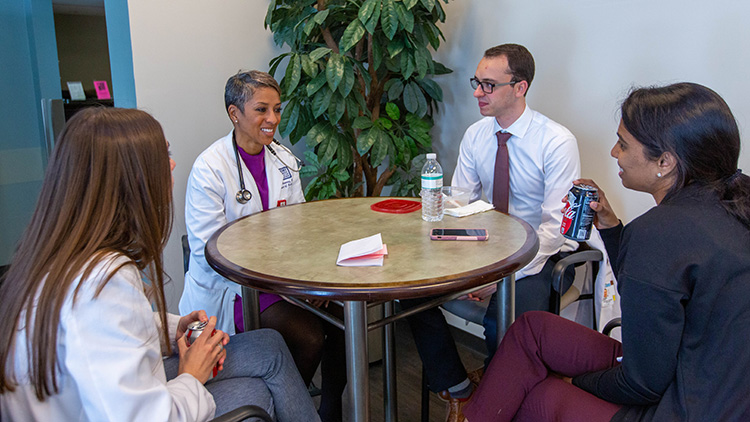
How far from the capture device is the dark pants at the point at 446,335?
81.8 inches

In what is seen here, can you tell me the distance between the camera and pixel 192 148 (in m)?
3.01

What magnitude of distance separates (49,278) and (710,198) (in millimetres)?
1368

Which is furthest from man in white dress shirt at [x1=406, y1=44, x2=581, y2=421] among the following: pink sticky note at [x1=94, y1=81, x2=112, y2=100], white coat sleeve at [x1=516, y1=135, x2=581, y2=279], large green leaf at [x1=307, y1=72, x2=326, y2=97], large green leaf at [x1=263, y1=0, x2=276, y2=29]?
pink sticky note at [x1=94, y1=81, x2=112, y2=100]

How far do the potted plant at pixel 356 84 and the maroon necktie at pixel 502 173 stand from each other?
0.60 m

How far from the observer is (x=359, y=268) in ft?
4.85

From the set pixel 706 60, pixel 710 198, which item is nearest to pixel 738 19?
pixel 706 60

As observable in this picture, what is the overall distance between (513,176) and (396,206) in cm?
62

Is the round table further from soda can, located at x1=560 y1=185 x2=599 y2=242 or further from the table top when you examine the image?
soda can, located at x1=560 y1=185 x2=599 y2=242

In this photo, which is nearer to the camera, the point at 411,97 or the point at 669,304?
the point at 669,304

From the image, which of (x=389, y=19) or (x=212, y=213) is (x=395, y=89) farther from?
(x=212, y=213)

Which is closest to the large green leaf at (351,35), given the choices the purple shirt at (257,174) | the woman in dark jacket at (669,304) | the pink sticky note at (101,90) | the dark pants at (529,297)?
the purple shirt at (257,174)

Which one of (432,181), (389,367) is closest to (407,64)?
(432,181)

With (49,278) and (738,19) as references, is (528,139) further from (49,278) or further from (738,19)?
(49,278)

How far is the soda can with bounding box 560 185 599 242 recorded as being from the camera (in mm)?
1545
